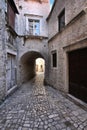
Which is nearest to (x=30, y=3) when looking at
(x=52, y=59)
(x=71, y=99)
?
(x=52, y=59)

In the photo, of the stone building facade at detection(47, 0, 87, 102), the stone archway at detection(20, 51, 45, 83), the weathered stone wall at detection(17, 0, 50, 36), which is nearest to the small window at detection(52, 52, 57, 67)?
the stone archway at detection(20, 51, 45, 83)

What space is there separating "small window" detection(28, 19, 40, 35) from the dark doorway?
15.1 feet

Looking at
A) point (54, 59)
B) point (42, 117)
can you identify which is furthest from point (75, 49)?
point (54, 59)

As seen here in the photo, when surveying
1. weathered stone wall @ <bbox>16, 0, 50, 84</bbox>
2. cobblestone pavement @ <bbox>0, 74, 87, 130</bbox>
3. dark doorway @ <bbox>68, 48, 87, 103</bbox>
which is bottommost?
cobblestone pavement @ <bbox>0, 74, 87, 130</bbox>

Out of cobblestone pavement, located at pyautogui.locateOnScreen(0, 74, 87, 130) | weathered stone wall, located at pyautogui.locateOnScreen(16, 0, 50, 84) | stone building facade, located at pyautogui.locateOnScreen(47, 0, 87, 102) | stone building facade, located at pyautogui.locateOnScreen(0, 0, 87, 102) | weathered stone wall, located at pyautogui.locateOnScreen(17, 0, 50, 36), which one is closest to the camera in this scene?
cobblestone pavement, located at pyautogui.locateOnScreen(0, 74, 87, 130)

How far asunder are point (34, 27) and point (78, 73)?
5.98 m

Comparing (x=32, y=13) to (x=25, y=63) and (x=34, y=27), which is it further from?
(x=25, y=63)

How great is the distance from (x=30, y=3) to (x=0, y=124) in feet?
28.9

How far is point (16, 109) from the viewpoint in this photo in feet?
14.2

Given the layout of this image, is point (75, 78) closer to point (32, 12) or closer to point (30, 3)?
point (32, 12)

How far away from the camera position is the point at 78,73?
4.80 meters

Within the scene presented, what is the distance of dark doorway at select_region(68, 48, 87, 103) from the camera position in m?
4.38

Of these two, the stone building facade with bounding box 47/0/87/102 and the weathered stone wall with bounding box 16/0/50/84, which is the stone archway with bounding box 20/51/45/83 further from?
the stone building facade with bounding box 47/0/87/102

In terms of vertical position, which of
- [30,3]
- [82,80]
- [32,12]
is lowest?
[82,80]
